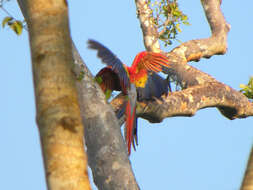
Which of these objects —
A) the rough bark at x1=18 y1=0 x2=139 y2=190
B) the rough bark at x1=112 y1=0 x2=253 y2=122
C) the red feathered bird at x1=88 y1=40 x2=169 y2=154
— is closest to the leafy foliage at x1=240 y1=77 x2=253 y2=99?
the rough bark at x1=112 y1=0 x2=253 y2=122

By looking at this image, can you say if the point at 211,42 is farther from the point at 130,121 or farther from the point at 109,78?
the point at 130,121

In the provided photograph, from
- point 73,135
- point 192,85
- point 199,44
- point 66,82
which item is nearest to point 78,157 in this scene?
point 73,135

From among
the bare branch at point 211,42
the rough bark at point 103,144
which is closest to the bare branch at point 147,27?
the bare branch at point 211,42

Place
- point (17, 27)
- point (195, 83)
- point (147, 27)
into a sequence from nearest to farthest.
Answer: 1. point (17, 27)
2. point (195, 83)
3. point (147, 27)

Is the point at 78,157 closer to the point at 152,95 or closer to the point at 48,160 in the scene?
the point at 48,160

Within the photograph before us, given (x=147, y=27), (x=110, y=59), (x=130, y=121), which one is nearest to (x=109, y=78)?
(x=110, y=59)

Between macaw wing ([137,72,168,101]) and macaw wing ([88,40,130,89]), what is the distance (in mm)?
239

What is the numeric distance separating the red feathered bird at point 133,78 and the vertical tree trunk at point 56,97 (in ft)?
6.57

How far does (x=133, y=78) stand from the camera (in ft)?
14.7

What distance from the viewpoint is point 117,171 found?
2.79 m

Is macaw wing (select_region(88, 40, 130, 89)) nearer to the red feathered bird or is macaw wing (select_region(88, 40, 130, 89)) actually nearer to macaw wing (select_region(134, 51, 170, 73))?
the red feathered bird

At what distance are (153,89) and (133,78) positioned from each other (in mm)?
258

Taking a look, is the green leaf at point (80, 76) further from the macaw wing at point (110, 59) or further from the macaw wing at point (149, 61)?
the macaw wing at point (149, 61)

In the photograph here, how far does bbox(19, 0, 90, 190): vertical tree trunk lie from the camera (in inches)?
68.3
